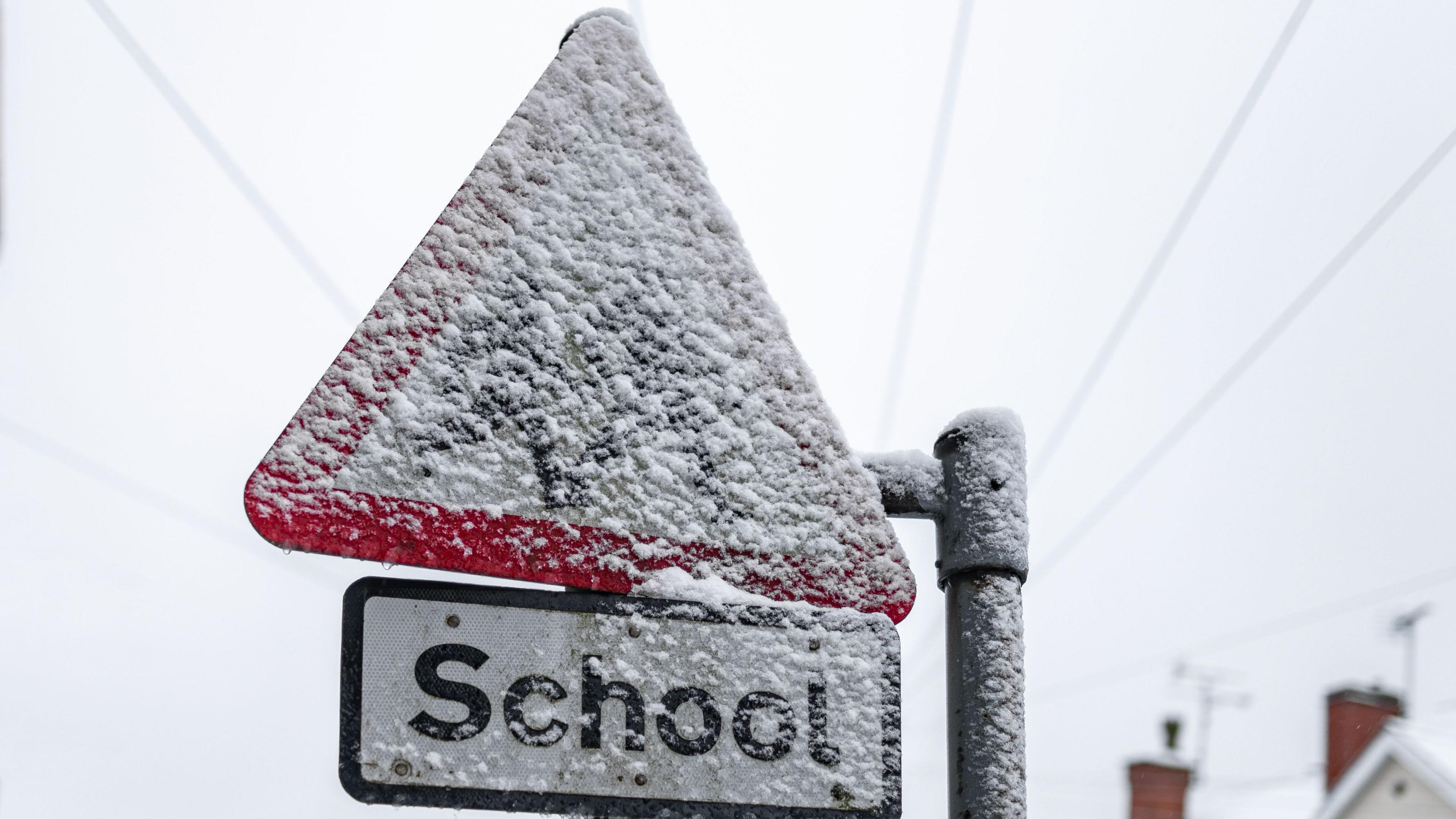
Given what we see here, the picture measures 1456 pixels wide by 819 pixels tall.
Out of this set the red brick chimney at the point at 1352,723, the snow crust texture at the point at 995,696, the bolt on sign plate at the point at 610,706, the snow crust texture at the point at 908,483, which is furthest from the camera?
the red brick chimney at the point at 1352,723

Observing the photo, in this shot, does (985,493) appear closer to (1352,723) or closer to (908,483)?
(908,483)

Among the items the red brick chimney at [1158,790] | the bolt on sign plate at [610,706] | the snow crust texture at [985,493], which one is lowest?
the red brick chimney at [1158,790]

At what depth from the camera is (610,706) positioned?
3.32 feet

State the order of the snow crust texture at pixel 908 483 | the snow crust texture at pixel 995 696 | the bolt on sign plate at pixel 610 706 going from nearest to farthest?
the bolt on sign plate at pixel 610 706 → the snow crust texture at pixel 995 696 → the snow crust texture at pixel 908 483

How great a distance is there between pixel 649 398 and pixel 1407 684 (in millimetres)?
23514

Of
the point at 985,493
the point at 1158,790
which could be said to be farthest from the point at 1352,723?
the point at 985,493

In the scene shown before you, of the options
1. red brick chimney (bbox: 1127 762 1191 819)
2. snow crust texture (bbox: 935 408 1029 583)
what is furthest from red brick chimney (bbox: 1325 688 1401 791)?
snow crust texture (bbox: 935 408 1029 583)

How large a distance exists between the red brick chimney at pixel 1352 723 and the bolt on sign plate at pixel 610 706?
18.8 meters

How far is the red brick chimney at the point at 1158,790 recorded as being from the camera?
713 inches

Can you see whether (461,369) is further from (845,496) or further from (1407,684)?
(1407,684)

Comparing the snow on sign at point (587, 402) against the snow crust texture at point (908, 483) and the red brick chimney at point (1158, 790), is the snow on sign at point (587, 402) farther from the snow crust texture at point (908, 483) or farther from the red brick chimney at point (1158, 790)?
the red brick chimney at point (1158, 790)

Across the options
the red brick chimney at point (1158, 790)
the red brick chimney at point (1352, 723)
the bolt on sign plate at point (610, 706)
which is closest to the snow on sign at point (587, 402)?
the bolt on sign plate at point (610, 706)

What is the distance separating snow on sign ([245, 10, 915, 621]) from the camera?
1.01m

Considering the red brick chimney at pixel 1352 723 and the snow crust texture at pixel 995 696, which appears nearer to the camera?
the snow crust texture at pixel 995 696
